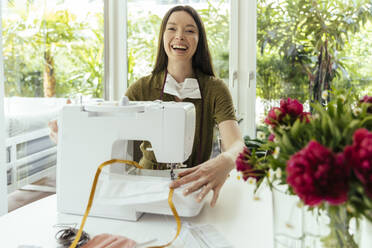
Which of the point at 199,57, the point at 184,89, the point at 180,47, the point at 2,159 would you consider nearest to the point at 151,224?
the point at 184,89

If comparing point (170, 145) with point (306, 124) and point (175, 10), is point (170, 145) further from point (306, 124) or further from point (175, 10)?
point (175, 10)

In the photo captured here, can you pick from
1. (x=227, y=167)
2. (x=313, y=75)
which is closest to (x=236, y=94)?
(x=313, y=75)

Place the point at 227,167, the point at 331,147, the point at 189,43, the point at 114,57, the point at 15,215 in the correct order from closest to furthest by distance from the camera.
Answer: the point at 331,147 → the point at 15,215 → the point at 227,167 → the point at 189,43 → the point at 114,57

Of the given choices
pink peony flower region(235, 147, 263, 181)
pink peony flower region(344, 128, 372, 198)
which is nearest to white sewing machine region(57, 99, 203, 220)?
pink peony flower region(235, 147, 263, 181)

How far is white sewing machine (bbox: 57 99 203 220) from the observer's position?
110 cm

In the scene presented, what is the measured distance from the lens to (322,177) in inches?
19.1

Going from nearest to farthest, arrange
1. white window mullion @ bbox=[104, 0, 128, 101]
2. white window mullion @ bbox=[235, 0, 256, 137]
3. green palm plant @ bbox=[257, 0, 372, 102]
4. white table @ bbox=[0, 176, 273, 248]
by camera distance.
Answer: white table @ bbox=[0, 176, 273, 248], green palm plant @ bbox=[257, 0, 372, 102], white window mullion @ bbox=[235, 0, 256, 137], white window mullion @ bbox=[104, 0, 128, 101]

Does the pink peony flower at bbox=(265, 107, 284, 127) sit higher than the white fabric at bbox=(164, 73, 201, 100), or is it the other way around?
the white fabric at bbox=(164, 73, 201, 100)

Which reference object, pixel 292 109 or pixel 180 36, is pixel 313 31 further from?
pixel 292 109

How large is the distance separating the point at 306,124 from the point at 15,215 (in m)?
0.92

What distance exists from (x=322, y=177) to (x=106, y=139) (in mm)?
765

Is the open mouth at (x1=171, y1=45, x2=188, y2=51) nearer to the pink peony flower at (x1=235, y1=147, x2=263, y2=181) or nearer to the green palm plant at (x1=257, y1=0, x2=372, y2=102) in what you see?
the pink peony flower at (x1=235, y1=147, x2=263, y2=181)

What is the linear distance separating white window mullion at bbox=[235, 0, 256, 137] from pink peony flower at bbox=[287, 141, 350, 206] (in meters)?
2.40

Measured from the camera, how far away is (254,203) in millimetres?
1175
